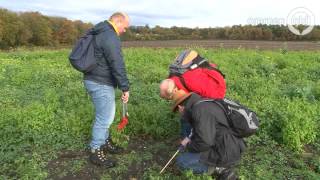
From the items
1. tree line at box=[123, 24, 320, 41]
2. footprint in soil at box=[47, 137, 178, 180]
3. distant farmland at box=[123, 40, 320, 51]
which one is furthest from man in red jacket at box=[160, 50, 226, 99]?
tree line at box=[123, 24, 320, 41]

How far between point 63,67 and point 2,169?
640 centimetres

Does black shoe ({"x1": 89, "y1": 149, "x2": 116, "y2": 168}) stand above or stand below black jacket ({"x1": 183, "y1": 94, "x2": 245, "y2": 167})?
below

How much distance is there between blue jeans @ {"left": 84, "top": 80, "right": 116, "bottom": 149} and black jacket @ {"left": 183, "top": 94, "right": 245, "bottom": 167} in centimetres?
112

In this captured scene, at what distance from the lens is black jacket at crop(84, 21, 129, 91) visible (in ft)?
15.9

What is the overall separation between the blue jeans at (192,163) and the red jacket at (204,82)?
2.17ft

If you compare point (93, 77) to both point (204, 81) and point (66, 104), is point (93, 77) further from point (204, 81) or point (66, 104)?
point (66, 104)

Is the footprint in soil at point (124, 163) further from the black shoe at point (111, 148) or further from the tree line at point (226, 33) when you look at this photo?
→ the tree line at point (226, 33)

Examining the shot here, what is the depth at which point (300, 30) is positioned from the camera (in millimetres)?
21594

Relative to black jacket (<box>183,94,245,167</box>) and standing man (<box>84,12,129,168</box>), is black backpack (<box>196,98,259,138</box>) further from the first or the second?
standing man (<box>84,12,129,168</box>)

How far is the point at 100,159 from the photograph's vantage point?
17.1 ft

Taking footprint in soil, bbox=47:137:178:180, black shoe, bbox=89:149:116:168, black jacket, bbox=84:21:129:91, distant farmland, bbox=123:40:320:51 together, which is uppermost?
black jacket, bbox=84:21:129:91

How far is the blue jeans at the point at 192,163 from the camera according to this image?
4.60m

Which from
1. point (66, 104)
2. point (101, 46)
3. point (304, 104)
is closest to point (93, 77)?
point (101, 46)

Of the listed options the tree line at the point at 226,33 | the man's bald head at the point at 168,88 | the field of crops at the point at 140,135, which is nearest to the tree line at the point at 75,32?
the tree line at the point at 226,33
